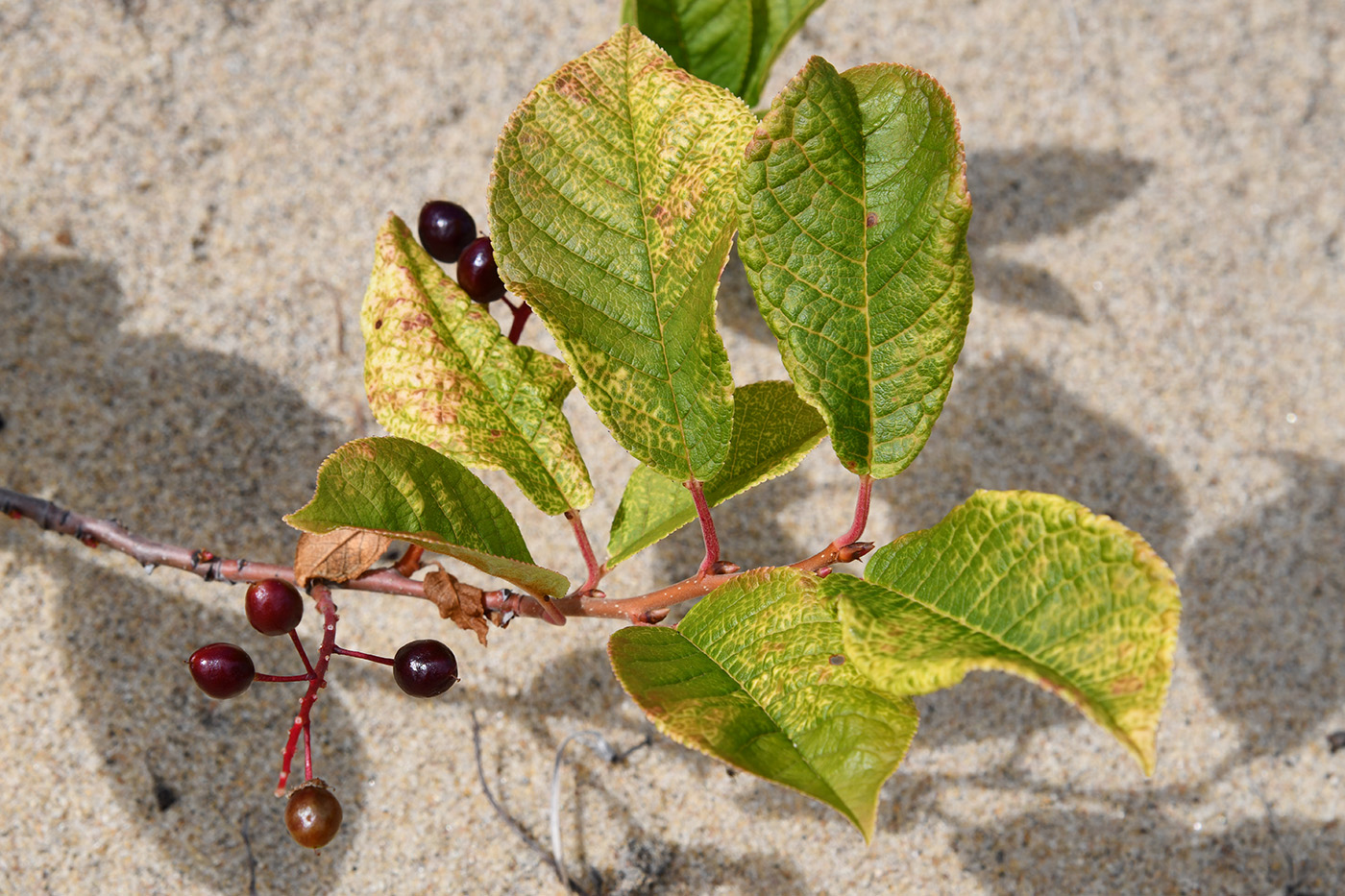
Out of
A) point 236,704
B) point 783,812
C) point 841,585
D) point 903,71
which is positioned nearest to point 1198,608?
point 783,812

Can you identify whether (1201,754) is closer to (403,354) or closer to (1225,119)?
(1225,119)

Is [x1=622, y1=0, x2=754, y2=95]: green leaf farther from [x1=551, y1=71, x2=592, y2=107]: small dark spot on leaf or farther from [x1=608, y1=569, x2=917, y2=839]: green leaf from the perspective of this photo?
[x1=608, y1=569, x2=917, y2=839]: green leaf

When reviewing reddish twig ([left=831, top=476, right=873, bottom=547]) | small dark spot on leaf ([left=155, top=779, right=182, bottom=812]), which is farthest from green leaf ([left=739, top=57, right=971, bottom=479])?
small dark spot on leaf ([left=155, top=779, right=182, bottom=812])

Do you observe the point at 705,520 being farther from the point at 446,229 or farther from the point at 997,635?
the point at 446,229

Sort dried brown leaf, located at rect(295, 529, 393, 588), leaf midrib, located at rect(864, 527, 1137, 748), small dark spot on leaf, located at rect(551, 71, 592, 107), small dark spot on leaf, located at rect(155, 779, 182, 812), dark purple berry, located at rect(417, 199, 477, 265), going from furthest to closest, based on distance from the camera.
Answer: small dark spot on leaf, located at rect(155, 779, 182, 812)
dark purple berry, located at rect(417, 199, 477, 265)
dried brown leaf, located at rect(295, 529, 393, 588)
small dark spot on leaf, located at rect(551, 71, 592, 107)
leaf midrib, located at rect(864, 527, 1137, 748)

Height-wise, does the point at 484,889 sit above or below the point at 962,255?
below

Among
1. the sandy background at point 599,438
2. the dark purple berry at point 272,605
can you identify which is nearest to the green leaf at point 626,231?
the dark purple berry at point 272,605

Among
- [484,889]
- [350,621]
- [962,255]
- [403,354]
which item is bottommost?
[484,889]
